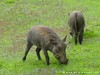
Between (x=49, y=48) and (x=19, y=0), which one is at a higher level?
(x=49, y=48)

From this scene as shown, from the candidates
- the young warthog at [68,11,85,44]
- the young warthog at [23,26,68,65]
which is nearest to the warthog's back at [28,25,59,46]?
the young warthog at [23,26,68,65]

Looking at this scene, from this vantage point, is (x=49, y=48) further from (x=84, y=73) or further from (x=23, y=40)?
(x=23, y=40)

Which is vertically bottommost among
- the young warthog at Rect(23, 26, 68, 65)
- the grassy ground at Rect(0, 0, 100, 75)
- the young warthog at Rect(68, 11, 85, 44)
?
the grassy ground at Rect(0, 0, 100, 75)

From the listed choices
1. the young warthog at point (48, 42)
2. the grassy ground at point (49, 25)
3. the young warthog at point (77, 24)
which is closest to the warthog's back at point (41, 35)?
the young warthog at point (48, 42)

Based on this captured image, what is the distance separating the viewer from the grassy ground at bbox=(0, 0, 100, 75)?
12086mm

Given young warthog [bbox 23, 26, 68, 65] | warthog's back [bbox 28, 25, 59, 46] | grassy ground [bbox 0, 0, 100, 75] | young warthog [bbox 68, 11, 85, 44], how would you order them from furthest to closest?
young warthog [bbox 68, 11, 85, 44], warthog's back [bbox 28, 25, 59, 46], grassy ground [bbox 0, 0, 100, 75], young warthog [bbox 23, 26, 68, 65]

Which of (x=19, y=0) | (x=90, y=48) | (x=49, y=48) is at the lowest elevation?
(x=19, y=0)

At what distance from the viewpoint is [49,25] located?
19.2 metres

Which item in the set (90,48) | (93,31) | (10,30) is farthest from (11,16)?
(90,48)

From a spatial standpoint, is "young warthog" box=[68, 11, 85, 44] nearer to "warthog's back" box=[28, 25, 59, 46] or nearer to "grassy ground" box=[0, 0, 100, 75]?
"grassy ground" box=[0, 0, 100, 75]

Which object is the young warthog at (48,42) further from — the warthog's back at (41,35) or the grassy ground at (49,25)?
the grassy ground at (49,25)

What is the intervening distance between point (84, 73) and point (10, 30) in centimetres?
807

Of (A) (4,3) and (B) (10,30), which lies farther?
(A) (4,3)

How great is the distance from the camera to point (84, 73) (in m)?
11.4
